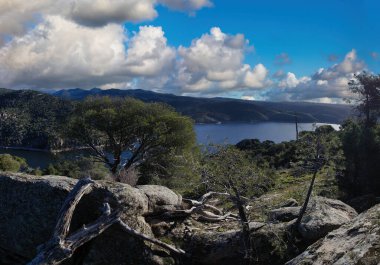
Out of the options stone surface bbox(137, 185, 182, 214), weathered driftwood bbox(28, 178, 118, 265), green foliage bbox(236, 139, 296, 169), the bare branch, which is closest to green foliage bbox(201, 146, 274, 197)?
stone surface bbox(137, 185, 182, 214)

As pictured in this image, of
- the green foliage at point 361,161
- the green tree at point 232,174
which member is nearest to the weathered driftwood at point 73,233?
the green tree at point 232,174

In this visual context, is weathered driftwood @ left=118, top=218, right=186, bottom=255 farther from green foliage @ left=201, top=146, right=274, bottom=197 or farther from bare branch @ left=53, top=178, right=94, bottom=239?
green foliage @ left=201, top=146, right=274, bottom=197

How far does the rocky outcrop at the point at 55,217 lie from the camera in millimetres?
14680

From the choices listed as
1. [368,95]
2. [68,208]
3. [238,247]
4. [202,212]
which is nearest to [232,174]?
[238,247]

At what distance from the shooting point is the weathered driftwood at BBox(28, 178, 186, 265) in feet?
38.6

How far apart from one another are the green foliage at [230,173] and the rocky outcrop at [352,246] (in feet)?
30.9

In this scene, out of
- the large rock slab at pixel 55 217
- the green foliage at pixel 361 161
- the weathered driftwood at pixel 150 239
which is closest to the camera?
the weathered driftwood at pixel 150 239

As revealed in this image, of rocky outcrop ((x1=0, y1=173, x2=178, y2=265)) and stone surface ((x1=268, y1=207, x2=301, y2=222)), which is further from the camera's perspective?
stone surface ((x1=268, y1=207, x2=301, y2=222))

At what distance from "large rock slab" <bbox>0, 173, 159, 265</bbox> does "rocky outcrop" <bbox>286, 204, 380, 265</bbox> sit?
10024mm

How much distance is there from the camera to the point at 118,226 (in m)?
14.8

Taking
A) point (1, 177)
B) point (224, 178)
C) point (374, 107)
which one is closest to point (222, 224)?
point (224, 178)

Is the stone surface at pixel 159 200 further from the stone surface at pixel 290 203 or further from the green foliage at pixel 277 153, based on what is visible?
the green foliage at pixel 277 153

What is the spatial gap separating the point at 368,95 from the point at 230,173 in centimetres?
4679

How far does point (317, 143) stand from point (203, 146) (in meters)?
4.92
